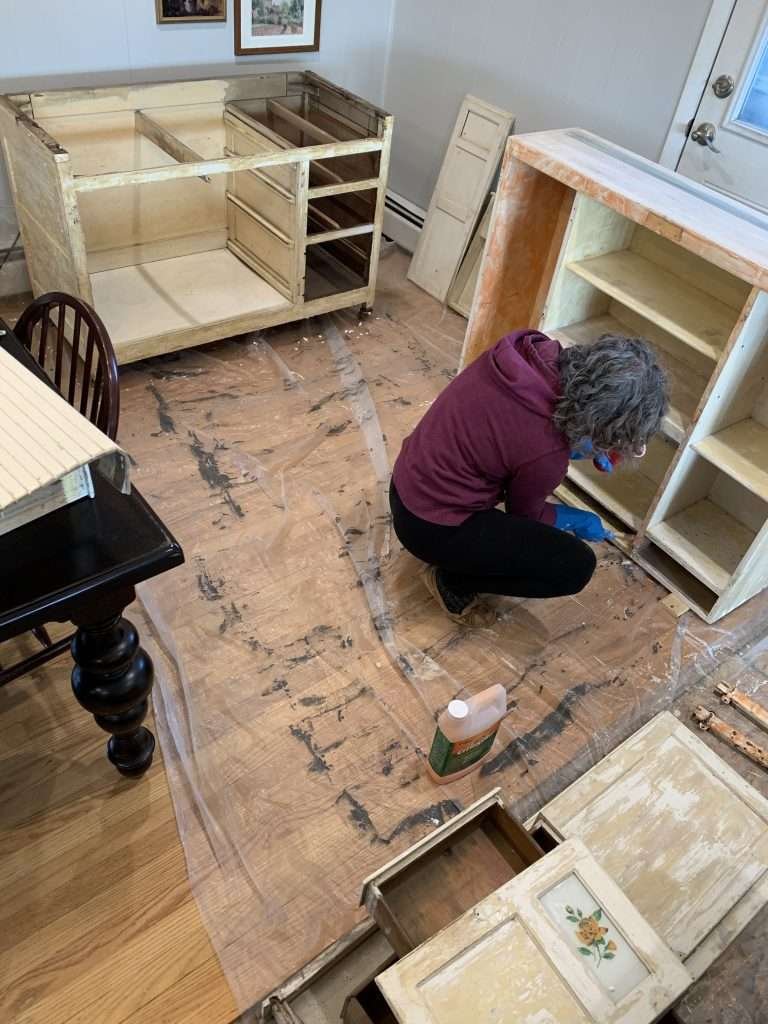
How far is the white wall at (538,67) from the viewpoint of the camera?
2.46m

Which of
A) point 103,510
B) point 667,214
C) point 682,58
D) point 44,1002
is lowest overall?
point 44,1002

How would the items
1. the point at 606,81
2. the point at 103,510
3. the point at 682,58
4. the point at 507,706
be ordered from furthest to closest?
the point at 606,81 → the point at 682,58 → the point at 507,706 → the point at 103,510

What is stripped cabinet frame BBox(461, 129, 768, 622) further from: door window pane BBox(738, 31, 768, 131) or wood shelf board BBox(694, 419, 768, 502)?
door window pane BBox(738, 31, 768, 131)

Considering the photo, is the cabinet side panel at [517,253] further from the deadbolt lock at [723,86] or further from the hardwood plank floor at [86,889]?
the hardwood plank floor at [86,889]

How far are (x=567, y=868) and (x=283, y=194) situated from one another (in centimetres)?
241

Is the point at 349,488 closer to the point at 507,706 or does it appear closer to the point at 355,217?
the point at 507,706

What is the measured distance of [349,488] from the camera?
7.95 feet

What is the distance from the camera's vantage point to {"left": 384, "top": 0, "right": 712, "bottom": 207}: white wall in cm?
246

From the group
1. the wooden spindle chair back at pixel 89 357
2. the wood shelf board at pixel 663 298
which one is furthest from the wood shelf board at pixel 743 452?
the wooden spindle chair back at pixel 89 357

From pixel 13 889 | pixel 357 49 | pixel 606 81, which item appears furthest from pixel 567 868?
pixel 357 49

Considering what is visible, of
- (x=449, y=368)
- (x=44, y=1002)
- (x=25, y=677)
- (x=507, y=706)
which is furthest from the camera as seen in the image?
(x=449, y=368)

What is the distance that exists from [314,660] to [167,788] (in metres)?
0.46

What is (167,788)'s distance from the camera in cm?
166

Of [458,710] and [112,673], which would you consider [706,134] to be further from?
[112,673]
